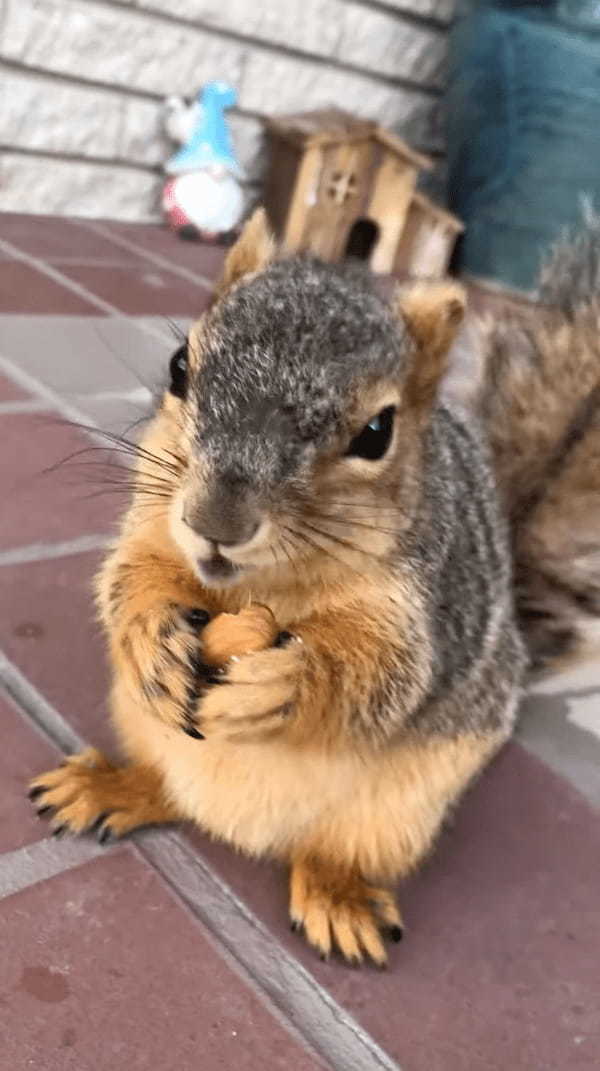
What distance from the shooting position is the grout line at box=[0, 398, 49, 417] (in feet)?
4.86

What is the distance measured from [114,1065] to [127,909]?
134 millimetres

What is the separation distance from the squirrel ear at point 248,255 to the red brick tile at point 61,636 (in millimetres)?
419

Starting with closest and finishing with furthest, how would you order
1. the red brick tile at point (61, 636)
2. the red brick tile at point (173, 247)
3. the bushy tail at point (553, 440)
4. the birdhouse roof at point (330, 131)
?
the red brick tile at point (61, 636)
the bushy tail at point (553, 440)
the red brick tile at point (173, 247)
the birdhouse roof at point (330, 131)

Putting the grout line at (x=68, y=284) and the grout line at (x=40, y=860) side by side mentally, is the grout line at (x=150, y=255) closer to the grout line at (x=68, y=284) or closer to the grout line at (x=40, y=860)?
the grout line at (x=68, y=284)

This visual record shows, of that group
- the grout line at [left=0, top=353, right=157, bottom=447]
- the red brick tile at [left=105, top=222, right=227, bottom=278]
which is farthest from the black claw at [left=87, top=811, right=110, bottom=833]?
the red brick tile at [left=105, top=222, right=227, bottom=278]

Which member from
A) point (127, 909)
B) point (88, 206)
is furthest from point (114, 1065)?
point (88, 206)

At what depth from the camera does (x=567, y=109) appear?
269 cm

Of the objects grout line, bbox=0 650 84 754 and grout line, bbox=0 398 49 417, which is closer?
grout line, bbox=0 650 84 754

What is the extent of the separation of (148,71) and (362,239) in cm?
78

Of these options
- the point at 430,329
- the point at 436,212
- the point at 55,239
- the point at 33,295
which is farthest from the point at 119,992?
the point at 436,212

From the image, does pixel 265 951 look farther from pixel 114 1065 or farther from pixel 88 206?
pixel 88 206

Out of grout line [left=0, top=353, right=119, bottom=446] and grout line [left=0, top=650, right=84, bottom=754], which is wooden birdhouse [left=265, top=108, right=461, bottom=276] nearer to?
grout line [left=0, top=353, right=119, bottom=446]

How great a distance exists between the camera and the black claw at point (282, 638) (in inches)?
Result: 29.2

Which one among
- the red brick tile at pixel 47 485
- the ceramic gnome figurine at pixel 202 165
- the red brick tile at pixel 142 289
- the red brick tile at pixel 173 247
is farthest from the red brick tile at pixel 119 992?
the ceramic gnome figurine at pixel 202 165
